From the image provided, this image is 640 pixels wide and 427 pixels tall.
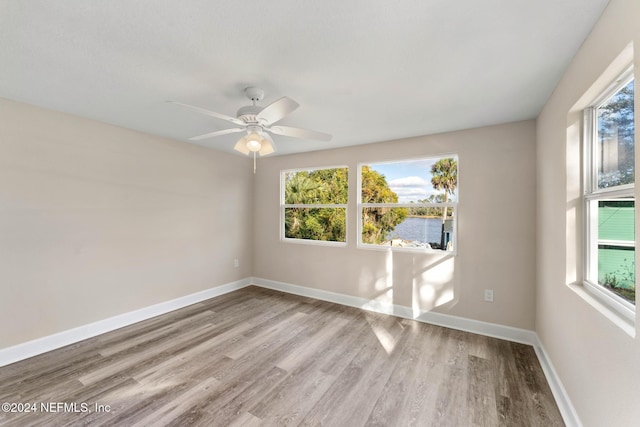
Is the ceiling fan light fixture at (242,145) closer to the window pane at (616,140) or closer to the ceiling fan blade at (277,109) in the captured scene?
the ceiling fan blade at (277,109)

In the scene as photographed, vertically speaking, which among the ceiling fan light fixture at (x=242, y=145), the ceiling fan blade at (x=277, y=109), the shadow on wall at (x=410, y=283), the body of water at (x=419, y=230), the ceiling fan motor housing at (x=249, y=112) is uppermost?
the ceiling fan motor housing at (x=249, y=112)

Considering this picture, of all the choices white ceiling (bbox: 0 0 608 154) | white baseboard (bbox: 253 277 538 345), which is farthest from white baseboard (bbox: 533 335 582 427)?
white ceiling (bbox: 0 0 608 154)

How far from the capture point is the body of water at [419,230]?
326 centimetres

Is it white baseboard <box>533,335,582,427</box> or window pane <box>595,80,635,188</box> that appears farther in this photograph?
white baseboard <box>533,335,582,427</box>

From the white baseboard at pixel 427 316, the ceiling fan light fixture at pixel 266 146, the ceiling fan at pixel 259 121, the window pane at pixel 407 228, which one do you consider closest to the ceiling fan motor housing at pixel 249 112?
the ceiling fan at pixel 259 121

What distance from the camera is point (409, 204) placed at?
134 inches

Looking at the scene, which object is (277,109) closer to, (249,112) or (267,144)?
(249,112)

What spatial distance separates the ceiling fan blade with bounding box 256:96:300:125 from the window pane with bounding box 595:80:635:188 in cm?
179

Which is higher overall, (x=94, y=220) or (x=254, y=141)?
(x=254, y=141)

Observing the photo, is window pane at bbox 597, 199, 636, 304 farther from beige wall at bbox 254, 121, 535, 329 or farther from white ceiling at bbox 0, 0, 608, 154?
beige wall at bbox 254, 121, 535, 329

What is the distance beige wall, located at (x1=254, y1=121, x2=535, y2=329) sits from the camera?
9.04ft

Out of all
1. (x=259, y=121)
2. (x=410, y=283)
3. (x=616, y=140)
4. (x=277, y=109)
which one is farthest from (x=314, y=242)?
(x=616, y=140)

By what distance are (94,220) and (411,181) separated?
12.5ft

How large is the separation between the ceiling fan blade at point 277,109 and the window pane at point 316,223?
7.57 ft
